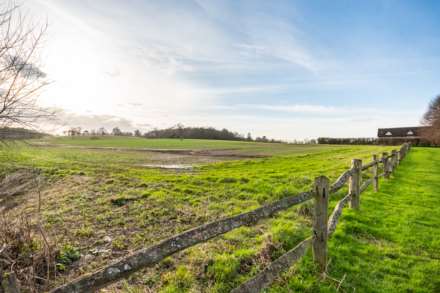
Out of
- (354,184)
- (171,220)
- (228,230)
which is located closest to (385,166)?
(354,184)

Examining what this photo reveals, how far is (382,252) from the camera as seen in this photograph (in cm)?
512

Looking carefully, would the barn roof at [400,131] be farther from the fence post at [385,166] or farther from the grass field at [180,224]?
the grass field at [180,224]

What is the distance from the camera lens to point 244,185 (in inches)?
434

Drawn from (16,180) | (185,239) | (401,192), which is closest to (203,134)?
(16,180)

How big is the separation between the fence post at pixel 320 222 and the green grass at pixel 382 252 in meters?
0.21

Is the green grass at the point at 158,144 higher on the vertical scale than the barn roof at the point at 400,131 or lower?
lower

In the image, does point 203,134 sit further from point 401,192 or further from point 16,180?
point 401,192

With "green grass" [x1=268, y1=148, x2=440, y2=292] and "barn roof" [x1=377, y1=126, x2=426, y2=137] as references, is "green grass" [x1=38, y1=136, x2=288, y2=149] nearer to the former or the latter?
"barn roof" [x1=377, y1=126, x2=426, y2=137]

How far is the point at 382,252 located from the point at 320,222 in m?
2.04

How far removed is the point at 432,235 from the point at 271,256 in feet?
13.0

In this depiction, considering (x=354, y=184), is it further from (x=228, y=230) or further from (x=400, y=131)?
(x=400, y=131)

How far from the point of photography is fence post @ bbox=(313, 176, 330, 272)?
4.10m

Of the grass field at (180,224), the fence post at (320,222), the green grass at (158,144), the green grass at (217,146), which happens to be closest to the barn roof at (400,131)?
the green grass at (217,146)

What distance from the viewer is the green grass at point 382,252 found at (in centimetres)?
407
